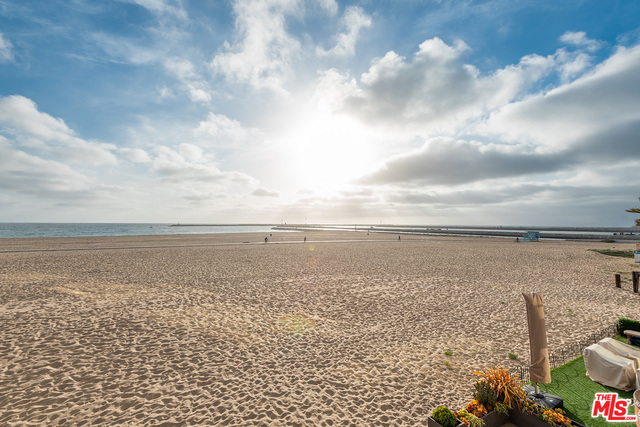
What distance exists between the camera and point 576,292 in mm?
18922

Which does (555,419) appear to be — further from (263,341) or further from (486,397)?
(263,341)

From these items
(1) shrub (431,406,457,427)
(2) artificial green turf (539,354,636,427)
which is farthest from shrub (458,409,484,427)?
(2) artificial green turf (539,354,636,427)

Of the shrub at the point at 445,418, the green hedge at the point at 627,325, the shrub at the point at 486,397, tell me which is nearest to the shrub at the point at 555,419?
the shrub at the point at 486,397

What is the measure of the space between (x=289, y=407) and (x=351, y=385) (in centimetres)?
206

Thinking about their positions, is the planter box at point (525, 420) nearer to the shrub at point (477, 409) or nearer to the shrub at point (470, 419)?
the shrub at point (477, 409)

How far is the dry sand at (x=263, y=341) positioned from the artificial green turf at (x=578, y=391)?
1.32 m

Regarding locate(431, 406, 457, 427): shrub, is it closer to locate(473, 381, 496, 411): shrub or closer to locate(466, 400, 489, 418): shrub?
Answer: locate(466, 400, 489, 418): shrub

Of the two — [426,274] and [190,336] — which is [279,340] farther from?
[426,274]

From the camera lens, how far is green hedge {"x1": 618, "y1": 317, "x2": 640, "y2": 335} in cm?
1123

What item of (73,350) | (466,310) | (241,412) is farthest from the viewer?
(466,310)

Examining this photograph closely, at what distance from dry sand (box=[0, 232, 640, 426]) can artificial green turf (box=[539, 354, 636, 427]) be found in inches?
52.2

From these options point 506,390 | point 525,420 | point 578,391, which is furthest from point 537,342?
point 578,391

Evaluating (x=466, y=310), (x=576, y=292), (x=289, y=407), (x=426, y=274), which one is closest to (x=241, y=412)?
(x=289, y=407)

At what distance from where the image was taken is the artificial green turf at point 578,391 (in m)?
6.80
